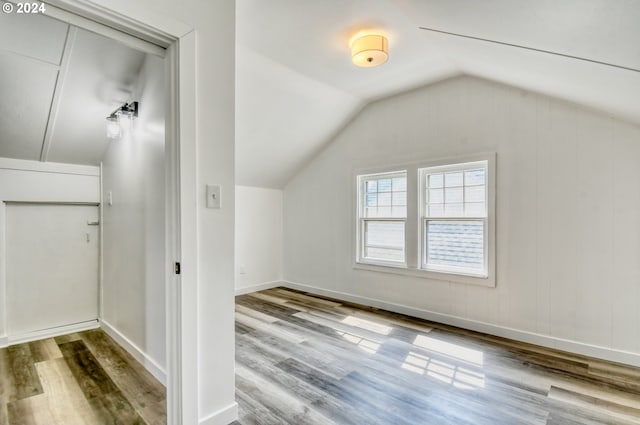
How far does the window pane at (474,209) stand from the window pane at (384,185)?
99 centimetres

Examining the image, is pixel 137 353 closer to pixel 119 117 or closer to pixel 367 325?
pixel 119 117

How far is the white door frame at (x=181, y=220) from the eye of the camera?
1.54 meters

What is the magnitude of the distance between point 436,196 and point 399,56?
1556 mm

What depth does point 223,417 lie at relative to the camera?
172 cm

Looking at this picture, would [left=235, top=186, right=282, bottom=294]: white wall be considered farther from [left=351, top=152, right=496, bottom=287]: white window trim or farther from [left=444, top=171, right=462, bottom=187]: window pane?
[left=444, top=171, right=462, bottom=187]: window pane

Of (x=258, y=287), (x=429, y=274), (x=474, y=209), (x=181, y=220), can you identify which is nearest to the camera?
(x=181, y=220)

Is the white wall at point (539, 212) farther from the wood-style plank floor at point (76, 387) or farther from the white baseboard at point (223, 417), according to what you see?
the wood-style plank floor at point (76, 387)

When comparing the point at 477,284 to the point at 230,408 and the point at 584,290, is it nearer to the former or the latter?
the point at 584,290

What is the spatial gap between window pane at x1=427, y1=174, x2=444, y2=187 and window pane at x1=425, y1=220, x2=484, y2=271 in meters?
0.43

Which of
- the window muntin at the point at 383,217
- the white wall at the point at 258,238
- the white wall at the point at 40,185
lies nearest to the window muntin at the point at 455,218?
the window muntin at the point at 383,217

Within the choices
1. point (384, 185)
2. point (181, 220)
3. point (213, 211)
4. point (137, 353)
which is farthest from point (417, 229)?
point (137, 353)

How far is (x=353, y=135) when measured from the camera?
167 inches

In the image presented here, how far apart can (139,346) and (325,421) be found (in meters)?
1.64

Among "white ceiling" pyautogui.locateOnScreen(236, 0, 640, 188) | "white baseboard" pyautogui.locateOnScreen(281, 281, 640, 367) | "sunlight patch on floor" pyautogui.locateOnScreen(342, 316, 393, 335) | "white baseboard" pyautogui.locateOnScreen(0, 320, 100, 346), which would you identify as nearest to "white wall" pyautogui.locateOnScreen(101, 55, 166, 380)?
"white baseboard" pyautogui.locateOnScreen(0, 320, 100, 346)
